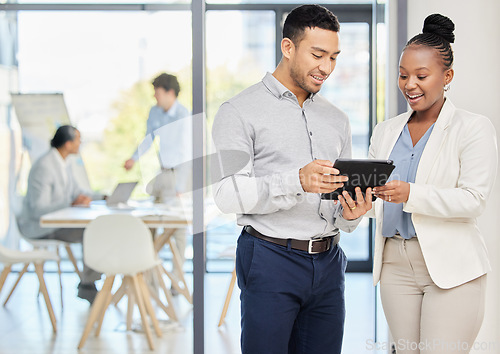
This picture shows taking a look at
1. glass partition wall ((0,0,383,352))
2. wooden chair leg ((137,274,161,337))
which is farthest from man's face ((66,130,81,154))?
wooden chair leg ((137,274,161,337))

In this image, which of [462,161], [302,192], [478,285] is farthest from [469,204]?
[302,192]

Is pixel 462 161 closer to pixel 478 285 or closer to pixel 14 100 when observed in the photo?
pixel 478 285

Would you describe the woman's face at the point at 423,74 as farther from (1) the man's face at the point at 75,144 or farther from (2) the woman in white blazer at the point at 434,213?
(1) the man's face at the point at 75,144

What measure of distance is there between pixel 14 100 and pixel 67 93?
25 centimetres

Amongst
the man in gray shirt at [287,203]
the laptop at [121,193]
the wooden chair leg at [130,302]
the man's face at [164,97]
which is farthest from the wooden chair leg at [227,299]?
the man in gray shirt at [287,203]

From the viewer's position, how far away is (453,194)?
5.77 feet

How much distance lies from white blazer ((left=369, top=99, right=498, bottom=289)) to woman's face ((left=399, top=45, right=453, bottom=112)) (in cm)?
7

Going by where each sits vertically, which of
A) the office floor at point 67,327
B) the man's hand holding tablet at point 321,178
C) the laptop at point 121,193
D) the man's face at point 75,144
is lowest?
the office floor at point 67,327

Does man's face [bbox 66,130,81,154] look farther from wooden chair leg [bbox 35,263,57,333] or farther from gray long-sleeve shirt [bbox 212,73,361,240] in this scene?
gray long-sleeve shirt [bbox 212,73,361,240]

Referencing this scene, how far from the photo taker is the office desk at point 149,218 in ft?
8.84

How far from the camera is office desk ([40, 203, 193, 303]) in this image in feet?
8.84

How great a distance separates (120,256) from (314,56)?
1.48 metres

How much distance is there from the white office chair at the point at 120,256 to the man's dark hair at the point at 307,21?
4.32ft

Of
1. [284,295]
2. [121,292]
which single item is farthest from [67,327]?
[284,295]
